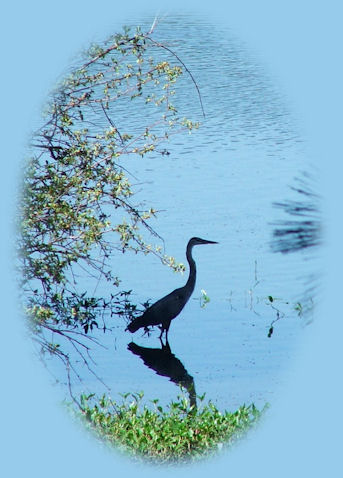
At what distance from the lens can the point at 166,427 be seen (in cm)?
562

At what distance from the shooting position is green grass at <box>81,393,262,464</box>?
18.1 feet

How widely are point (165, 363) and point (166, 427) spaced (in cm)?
105

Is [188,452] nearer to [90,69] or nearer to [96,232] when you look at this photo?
[96,232]

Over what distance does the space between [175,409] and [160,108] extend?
1.69 meters

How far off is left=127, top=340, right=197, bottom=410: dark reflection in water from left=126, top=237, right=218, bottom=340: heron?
0.41 ft

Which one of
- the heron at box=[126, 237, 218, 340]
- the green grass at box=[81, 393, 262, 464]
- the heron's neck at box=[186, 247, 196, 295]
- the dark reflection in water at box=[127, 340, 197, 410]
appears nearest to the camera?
the green grass at box=[81, 393, 262, 464]

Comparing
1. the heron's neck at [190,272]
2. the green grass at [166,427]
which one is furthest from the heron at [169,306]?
the green grass at [166,427]

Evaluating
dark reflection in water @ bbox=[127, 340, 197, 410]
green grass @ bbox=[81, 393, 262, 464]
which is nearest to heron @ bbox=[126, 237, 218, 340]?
dark reflection in water @ bbox=[127, 340, 197, 410]

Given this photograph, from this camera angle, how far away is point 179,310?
23.1ft

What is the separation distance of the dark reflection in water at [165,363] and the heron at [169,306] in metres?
0.13

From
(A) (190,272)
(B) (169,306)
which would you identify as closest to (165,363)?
(B) (169,306)

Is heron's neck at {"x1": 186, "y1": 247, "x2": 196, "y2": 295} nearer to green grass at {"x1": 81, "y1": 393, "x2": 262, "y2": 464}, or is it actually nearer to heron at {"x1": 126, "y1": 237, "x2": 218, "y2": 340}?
heron at {"x1": 126, "y1": 237, "x2": 218, "y2": 340}

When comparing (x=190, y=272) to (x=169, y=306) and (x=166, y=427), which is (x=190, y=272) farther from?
(x=166, y=427)

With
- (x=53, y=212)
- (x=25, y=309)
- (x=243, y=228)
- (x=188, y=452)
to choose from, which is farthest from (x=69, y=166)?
(x=188, y=452)
